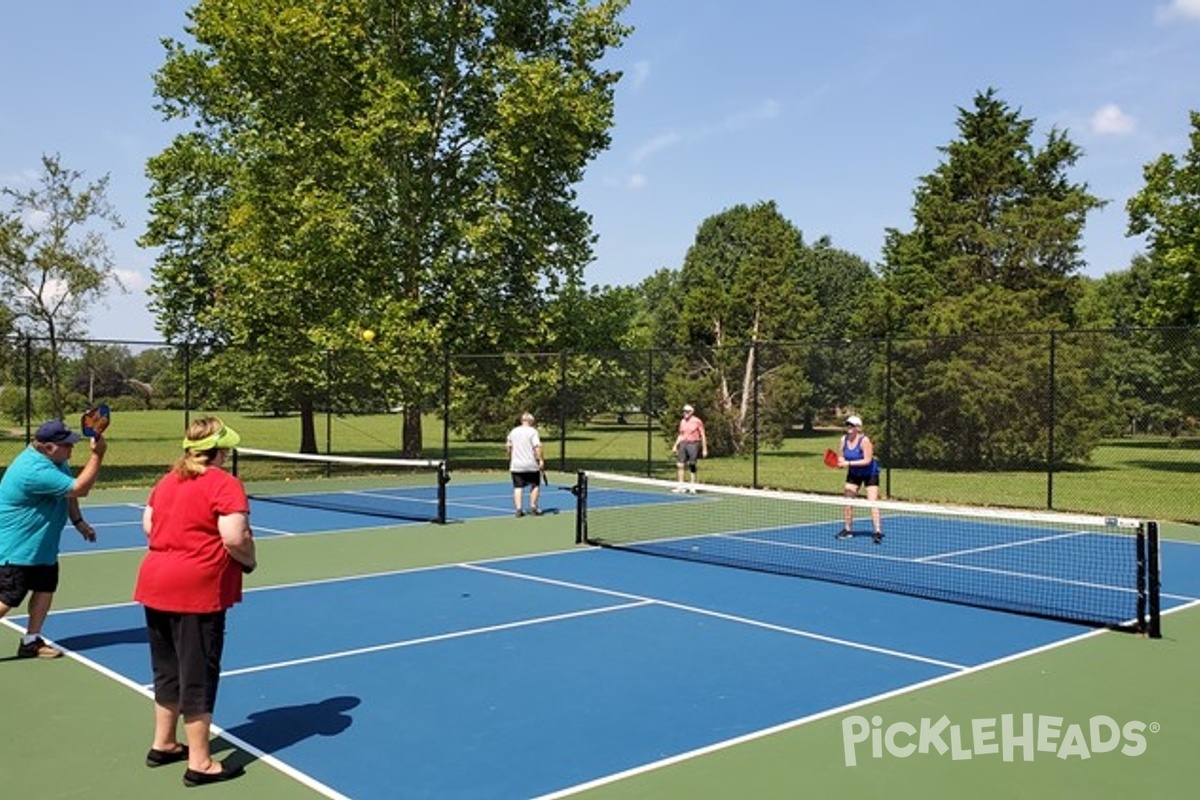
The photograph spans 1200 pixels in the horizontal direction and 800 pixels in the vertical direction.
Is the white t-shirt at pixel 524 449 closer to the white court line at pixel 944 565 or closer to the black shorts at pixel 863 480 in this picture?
the white court line at pixel 944 565

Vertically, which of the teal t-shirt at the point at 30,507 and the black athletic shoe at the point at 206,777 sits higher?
the teal t-shirt at the point at 30,507

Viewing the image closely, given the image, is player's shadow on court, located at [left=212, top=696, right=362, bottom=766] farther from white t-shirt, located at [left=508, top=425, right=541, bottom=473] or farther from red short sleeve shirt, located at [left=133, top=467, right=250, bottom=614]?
white t-shirt, located at [left=508, top=425, right=541, bottom=473]

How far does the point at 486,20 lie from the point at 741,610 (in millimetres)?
22571

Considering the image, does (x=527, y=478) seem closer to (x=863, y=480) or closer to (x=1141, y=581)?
(x=863, y=480)

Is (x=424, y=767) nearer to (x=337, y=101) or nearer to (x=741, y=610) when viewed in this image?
(x=741, y=610)

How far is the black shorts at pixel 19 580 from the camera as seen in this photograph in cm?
732

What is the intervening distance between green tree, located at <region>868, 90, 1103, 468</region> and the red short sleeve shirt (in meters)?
27.5

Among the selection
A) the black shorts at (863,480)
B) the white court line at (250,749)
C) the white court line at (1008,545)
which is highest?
the black shorts at (863,480)

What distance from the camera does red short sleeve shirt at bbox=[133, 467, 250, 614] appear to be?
5.07 m

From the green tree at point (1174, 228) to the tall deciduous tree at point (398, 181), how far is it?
57.9ft

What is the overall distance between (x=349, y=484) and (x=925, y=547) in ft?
46.1

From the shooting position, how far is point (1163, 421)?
50.6 m

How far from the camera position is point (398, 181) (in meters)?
26.7

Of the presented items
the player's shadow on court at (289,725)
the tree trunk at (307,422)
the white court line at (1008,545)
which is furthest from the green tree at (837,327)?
the player's shadow on court at (289,725)
